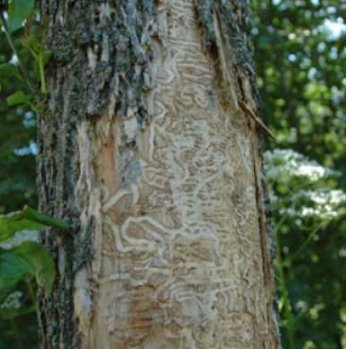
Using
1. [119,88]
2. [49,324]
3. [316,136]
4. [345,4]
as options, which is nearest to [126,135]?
[119,88]

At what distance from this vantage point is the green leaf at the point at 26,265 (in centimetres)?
113

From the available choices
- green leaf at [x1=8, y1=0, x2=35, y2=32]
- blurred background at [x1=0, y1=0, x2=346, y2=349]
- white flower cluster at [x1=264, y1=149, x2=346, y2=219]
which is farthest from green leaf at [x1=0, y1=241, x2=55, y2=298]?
white flower cluster at [x1=264, y1=149, x2=346, y2=219]

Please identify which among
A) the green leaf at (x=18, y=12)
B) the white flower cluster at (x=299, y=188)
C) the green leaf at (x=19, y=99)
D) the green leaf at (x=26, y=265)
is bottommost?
the green leaf at (x=26, y=265)

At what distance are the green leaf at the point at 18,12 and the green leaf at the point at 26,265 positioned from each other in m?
0.33

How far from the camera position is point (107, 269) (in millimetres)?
1138

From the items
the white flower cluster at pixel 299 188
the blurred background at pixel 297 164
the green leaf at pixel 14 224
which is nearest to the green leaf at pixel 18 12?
the green leaf at pixel 14 224

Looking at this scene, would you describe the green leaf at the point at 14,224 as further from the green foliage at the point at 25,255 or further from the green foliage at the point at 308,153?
the green foliage at the point at 308,153

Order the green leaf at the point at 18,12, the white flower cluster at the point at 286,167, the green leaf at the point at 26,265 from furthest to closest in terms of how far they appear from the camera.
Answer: the white flower cluster at the point at 286,167, the green leaf at the point at 18,12, the green leaf at the point at 26,265

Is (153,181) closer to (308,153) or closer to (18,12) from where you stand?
(18,12)

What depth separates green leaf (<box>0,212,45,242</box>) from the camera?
116 cm

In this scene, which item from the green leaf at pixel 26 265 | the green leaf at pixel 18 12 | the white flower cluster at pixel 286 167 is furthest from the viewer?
the white flower cluster at pixel 286 167

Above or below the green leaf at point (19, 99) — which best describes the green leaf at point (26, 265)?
below

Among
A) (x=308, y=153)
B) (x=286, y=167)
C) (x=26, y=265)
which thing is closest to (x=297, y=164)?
(x=286, y=167)

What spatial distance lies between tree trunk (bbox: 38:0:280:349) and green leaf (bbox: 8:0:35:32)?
Answer: 0.06 metres
